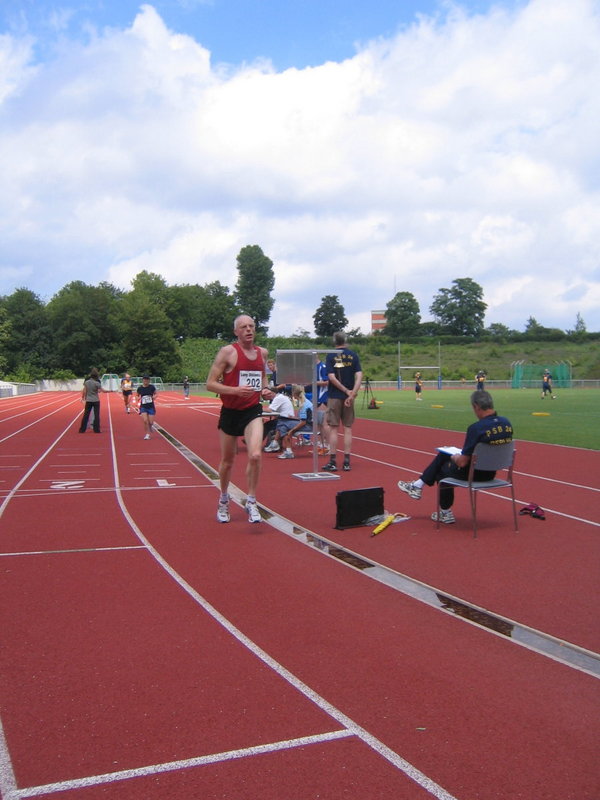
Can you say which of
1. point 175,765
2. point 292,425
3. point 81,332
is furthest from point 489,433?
point 81,332

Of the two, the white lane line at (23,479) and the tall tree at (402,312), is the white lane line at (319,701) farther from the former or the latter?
the tall tree at (402,312)

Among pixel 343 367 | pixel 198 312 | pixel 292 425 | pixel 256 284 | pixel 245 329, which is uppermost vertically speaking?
pixel 256 284

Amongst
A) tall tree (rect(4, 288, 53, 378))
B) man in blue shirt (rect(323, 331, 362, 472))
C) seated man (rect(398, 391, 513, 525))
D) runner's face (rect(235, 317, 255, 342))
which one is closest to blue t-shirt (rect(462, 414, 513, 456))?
seated man (rect(398, 391, 513, 525))

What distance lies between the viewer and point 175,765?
9.53ft

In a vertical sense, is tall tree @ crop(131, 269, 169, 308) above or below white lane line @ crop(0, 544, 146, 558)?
above

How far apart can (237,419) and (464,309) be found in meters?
122

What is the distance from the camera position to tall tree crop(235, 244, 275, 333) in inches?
4904

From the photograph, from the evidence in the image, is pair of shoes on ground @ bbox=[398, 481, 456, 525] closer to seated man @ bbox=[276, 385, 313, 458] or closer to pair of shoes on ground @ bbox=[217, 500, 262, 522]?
pair of shoes on ground @ bbox=[217, 500, 262, 522]

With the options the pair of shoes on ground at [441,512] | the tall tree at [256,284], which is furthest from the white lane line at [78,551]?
the tall tree at [256,284]

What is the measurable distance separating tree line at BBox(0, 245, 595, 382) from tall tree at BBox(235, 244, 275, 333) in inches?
6.8

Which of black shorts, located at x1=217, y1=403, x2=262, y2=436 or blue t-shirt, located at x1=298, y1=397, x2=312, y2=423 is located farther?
blue t-shirt, located at x1=298, y1=397, x2=312, y2=423

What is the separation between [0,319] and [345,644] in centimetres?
9062

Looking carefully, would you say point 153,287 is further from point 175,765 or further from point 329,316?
point 175,765

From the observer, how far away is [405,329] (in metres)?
127
